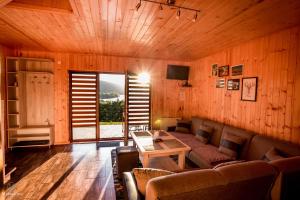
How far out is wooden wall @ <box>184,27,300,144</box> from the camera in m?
2.30

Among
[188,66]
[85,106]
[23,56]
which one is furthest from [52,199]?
[188,66]

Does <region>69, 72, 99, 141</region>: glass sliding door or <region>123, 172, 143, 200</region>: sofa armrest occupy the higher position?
<region>69, 72, 99, 141</region>: glass sliding door

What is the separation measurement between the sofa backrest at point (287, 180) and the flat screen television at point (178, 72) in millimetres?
3676

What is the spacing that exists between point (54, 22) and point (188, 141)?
3175 mm

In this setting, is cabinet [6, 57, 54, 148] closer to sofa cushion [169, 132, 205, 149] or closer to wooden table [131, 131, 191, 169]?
wooden table [131, 131, 191, 169]

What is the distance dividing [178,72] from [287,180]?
3.84 m

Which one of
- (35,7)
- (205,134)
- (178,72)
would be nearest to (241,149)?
(205,134)

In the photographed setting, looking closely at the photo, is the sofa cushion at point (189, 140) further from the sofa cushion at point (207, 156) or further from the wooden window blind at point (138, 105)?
the wooden window blind at point (138, 105)

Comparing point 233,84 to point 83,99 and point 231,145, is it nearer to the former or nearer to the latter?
point 231,145

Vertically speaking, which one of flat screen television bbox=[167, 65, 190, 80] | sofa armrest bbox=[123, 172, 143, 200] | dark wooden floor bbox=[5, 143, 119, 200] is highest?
flat screen television bbox=[167, 65, 190, 80]

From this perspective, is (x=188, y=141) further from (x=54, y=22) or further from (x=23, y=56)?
(x=23, y=56)

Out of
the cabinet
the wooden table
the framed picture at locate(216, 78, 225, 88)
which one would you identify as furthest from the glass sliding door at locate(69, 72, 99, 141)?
the framed picture at locate(216, 78, 225, 88)

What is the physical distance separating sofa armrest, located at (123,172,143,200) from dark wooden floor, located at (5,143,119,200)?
0.93 m

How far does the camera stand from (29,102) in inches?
161
